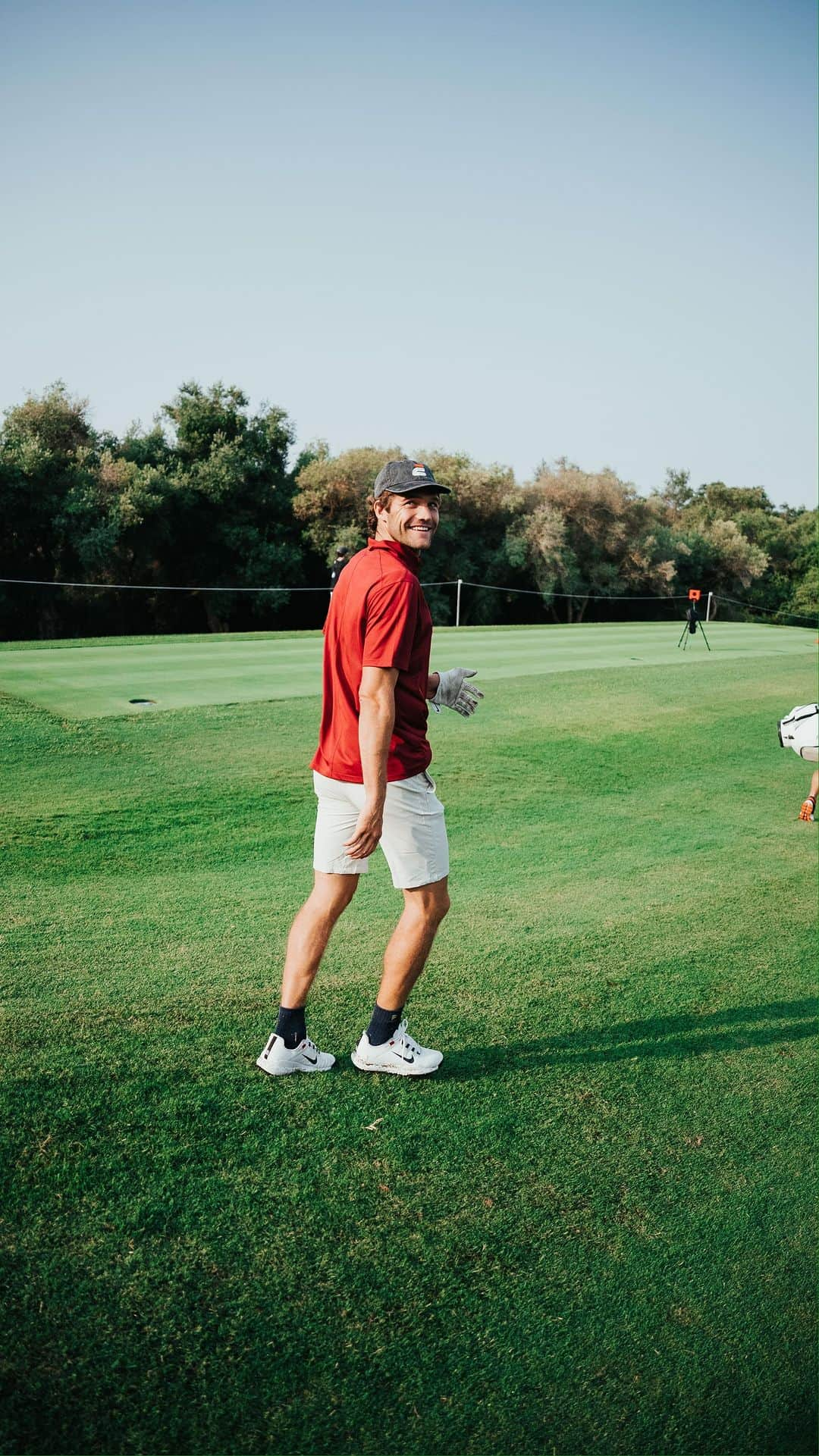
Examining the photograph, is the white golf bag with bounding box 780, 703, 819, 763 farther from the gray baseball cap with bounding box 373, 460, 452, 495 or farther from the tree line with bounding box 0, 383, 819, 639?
the tree line with bounding box 0, 383, 819, 639

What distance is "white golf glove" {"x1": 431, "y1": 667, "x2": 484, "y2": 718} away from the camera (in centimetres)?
372

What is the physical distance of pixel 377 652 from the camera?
309 cm

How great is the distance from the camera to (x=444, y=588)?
37281 mm

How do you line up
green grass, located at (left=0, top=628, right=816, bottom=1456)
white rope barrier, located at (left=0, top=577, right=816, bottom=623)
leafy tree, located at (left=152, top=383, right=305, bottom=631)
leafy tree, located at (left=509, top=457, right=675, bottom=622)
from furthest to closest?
leafy tree, located at (left=509, top=457, right=675, bottom=622) → leafy tree, located at (left=152, top=383, right=305, bottom=631) → white rope barrier, located at (left=0, top=577, right=816, bottom=623) → green grass, located at (left=0, top=628, right=816, bottom=1456)

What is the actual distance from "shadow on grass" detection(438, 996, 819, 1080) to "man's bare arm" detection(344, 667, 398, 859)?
3.17 ft

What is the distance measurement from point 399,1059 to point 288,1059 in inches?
15.0

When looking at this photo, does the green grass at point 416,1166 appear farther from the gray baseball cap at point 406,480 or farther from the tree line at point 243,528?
the tree line at point 243,528

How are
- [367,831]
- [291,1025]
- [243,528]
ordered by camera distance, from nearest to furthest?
[367,831] < [291,1025] < [243,528]

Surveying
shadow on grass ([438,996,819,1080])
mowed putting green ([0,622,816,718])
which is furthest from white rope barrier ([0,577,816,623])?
shadow on grass ([438,996,819,1080])

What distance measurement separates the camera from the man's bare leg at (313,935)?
336 cm

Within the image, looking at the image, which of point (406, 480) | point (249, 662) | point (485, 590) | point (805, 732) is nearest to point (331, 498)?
point (485, 590)

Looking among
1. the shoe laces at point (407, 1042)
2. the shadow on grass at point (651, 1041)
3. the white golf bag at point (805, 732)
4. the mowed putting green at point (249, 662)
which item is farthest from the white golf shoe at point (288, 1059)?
the mowed putting green at point (249, 662)

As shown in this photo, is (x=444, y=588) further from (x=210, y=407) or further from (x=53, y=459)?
(x=53, y=459)

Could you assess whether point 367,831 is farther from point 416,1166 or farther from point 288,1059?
point 416,1166
